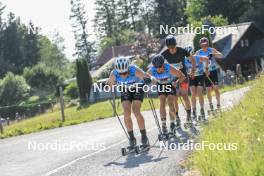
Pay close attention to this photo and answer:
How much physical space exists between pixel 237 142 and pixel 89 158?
405 cm

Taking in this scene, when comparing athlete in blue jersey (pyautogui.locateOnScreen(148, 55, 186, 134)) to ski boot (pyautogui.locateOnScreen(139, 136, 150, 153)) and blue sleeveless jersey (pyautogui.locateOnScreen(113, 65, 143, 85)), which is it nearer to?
blue sleeveless jersey (pyautogui.locateOnScreen(113, 65, 143, 85))

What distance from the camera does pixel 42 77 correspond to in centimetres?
8762

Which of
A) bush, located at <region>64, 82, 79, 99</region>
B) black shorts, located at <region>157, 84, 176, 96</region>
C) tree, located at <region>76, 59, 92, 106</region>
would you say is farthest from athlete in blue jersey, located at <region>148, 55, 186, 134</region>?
bush, located at <region>64, 82, 79, 99</region>

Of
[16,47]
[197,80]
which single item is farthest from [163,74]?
[16,47]

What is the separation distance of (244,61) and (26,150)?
180ft

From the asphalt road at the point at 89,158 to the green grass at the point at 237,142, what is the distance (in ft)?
2.26

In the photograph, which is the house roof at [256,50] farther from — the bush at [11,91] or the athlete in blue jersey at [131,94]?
the athlete in blue jersey at [131,94]

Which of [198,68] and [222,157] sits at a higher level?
[198,68]

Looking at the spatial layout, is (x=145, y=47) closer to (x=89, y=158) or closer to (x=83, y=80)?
(x=83, y=80)

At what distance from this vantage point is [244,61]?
6681 cm

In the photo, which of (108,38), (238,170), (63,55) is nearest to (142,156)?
(238,170)

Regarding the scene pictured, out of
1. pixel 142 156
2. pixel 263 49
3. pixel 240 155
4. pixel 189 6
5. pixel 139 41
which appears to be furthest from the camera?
pixel 189 6

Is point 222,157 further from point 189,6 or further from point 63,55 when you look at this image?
point 63,55

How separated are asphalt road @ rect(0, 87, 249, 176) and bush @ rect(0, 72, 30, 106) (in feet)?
197
